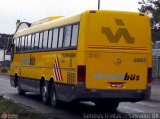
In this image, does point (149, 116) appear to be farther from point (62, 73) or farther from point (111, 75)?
point (62, 73)

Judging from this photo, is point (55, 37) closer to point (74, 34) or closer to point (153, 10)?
point (74, 34)

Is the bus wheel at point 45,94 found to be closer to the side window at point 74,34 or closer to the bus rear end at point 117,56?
the side window at point 74,34

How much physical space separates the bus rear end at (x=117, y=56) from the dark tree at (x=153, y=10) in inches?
1501

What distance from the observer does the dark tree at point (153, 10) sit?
55.9 metres

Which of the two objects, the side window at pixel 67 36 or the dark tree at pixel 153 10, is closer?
the side window at pixel 67 36

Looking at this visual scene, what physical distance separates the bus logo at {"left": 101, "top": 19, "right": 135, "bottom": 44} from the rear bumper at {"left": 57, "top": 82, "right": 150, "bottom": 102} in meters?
1.56

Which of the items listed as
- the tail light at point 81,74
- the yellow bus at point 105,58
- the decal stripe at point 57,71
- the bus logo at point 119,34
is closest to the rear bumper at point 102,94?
the yellow bus at point 105,58

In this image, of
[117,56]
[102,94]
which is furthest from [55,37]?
[102,94]

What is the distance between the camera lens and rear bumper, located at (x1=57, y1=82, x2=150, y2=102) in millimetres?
17031

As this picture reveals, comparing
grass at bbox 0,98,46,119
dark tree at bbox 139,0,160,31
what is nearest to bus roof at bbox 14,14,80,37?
grass at bbox 0,98,46,119

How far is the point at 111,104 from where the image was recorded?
19672 millimetres

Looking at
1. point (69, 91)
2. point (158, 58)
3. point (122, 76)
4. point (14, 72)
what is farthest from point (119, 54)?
point (158, 58)

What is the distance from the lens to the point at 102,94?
1719 cm

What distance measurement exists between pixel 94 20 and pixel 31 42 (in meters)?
7.10
